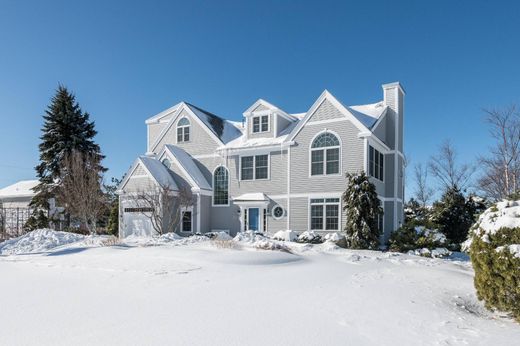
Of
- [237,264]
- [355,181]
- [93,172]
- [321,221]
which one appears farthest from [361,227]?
[93,172]

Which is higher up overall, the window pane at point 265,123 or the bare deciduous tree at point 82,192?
the window pane at point 265,123

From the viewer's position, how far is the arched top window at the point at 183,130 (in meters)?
24.5

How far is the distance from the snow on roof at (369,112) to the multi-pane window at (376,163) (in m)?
1.39

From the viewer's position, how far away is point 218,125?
82.2 feet

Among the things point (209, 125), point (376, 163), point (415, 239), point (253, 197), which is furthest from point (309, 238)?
point (209, 125)

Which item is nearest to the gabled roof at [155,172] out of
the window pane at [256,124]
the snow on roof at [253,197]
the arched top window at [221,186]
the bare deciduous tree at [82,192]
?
the bare deciduous tree at [82,192]

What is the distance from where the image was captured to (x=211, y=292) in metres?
7.02

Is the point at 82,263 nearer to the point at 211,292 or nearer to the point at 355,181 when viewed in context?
the point at 211,292

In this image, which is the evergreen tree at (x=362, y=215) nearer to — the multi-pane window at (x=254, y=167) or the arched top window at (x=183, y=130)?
the multi-pane window at (x=254, y=167)

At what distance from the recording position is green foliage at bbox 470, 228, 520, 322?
5.81m

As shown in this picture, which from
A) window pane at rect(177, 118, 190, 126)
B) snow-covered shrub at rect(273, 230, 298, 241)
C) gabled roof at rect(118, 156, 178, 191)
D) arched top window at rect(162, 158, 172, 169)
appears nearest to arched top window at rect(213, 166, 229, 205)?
gabled roof at rect(118, 156, 178, 191)

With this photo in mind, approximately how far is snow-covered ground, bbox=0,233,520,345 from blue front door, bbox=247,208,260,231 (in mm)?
9940

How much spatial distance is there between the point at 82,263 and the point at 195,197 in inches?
436

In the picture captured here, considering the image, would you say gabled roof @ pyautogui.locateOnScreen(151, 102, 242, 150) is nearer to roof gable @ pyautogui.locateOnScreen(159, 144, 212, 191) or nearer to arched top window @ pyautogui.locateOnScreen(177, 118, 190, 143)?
arched top window @ pyautogui.locateOnScreen(177, 118, 190, 143)
